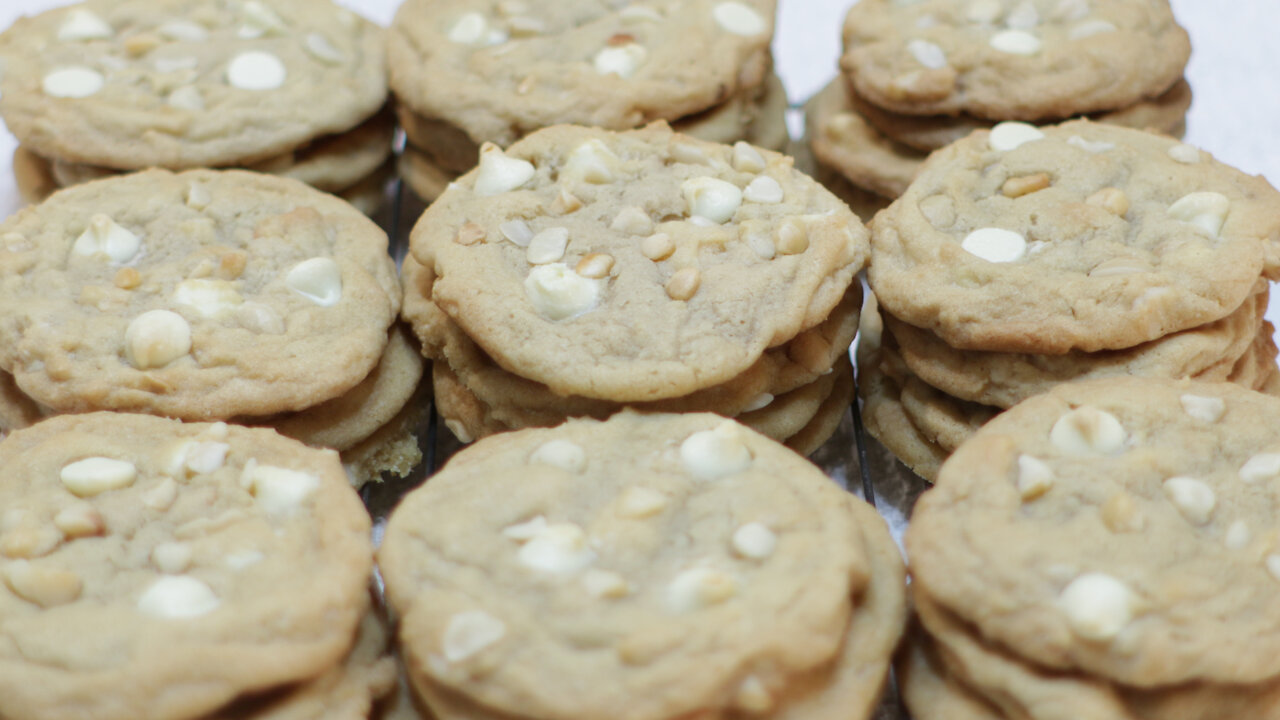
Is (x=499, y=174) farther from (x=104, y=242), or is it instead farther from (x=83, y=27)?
(x=83, y=27)

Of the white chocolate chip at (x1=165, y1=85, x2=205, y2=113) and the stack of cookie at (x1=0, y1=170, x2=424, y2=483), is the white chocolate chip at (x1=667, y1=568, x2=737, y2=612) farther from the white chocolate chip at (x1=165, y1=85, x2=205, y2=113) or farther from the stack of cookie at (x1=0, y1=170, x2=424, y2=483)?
the white chocolate chip at (x1=165, y1=85, x2=205, y2=113)

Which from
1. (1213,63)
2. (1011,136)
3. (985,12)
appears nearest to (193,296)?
(1011,136)

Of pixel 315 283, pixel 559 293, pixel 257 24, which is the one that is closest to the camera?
pixel 559 293

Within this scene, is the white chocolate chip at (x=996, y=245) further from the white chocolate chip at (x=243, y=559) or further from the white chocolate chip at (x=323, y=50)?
the white chocolate chip at (x=323, y=50)

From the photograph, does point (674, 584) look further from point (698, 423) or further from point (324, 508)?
point (324, 508)

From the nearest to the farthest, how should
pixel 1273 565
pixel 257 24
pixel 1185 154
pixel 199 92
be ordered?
1. pixel 1273 565
2. pixel 1185 154
3. pixel 199 92
4. pixel 257 24

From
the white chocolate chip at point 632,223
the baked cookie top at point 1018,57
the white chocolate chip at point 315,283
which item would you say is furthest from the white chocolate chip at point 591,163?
the baked cookie top at point 1018,57

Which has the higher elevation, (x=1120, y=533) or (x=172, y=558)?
(x=1120, y=533)
